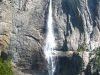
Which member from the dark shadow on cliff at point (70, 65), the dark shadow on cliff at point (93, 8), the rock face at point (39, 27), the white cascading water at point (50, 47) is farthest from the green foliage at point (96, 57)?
the dark shadow on cliff at point (93, 8)

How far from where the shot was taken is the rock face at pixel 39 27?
108 feet

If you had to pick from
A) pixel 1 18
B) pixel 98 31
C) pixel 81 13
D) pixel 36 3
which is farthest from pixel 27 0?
pixel 98 31

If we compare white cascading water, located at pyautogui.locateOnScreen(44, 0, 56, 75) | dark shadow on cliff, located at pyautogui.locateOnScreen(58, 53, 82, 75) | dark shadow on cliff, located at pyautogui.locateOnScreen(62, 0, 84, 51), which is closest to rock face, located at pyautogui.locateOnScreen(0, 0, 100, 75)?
dark shadow on cliff, located at pyautogui.locateOnScreen(62, 0, 84, 51)

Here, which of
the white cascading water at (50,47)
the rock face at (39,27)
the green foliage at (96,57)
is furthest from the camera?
the white cascading water at (50,47)

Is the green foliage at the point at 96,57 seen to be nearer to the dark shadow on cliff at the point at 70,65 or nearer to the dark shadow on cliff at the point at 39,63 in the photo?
the dark shadow on cliff at the point at 70,65

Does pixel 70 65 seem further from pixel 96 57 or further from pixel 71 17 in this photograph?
pixel 71 17

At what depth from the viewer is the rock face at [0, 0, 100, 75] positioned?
1297 inches

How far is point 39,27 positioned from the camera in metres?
34.9

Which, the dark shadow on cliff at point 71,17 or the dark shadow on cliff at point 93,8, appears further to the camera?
the dark shadow on cliff at point 93,8

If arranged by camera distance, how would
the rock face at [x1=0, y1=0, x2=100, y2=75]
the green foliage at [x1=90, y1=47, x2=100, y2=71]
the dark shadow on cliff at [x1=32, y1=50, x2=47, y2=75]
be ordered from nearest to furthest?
the green foliage at [x1=90, y1=47, x2=100, y2=71] → the rock face at [x1=0, y1=0, x2=100, y2=75] → the dark shadow on cliff at [x1=32, y1=50, x2=47, y2=75]

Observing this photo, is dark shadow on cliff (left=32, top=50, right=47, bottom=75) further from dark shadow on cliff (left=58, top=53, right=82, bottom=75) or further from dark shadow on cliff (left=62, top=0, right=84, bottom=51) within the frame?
dark shadow on cliff (left=62, top=0, right=84, bottom=51)

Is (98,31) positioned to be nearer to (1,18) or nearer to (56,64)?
(56,64)

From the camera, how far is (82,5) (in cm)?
3678

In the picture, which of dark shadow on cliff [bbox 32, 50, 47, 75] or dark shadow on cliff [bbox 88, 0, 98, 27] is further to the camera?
dark shadow on cliff [bbox 88, 0, 98, 27]
